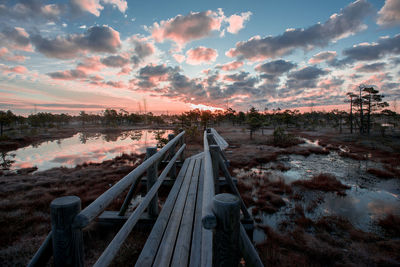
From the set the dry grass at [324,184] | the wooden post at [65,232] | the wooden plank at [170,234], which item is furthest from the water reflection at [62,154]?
the wooden post at [65,232]

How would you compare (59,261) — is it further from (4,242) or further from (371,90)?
(371,90)

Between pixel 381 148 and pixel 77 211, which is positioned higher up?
pixel 77 211

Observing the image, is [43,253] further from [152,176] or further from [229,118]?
[229,118]

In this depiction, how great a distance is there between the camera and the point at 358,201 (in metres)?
7.49

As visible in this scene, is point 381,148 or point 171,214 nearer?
point 171,214

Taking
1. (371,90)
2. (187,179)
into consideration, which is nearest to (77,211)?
(187,179)

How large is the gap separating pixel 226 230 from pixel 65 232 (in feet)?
3.66

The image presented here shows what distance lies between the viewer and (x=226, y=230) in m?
1.33

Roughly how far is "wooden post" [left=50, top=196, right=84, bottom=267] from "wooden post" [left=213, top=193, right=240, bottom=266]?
984 mm

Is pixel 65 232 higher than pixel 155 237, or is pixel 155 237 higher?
pixel 65 232

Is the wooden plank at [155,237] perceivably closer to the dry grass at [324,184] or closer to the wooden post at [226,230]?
the wooden post at [226,230]

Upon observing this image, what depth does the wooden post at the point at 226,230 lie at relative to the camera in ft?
4.21

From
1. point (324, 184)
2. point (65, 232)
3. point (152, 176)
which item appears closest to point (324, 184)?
point (324, 184)

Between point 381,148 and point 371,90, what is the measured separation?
1581cm
